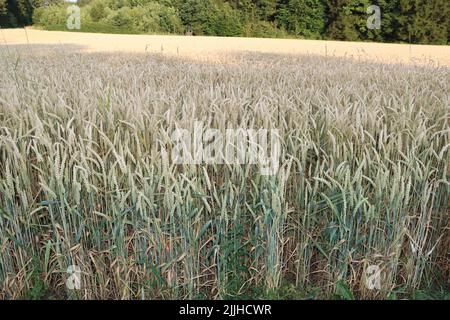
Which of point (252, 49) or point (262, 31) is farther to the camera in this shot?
point (262, 31)

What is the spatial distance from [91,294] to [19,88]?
5.00 ft

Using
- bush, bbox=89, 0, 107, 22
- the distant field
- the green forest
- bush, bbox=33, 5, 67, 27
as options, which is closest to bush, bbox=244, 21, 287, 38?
the green forest

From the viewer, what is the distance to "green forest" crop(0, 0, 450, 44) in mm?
18969

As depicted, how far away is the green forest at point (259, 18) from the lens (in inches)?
747

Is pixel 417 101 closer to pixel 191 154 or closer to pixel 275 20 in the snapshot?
pixel 191 154

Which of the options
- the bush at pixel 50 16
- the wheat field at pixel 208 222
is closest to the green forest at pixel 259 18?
the bush at pixel 50 16

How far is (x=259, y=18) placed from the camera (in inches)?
856

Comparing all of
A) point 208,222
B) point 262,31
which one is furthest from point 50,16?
point 208,222

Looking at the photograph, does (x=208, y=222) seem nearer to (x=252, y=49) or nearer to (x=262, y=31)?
(x=252, y=49)

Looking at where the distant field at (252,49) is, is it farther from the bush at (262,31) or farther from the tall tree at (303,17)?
the tall tree at (303,17)
